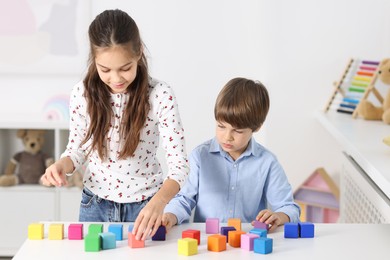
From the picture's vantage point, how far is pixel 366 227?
1.78m

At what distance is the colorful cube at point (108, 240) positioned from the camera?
1.57 meters

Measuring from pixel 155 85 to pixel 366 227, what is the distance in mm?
655

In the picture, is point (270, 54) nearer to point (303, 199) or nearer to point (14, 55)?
point (303, 199)

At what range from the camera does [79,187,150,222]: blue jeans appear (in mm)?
2043

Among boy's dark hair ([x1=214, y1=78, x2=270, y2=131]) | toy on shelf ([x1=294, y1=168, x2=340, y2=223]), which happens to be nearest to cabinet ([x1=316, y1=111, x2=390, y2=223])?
toy on shelf ([x1=294, y1=168, x2=340, y2=223])

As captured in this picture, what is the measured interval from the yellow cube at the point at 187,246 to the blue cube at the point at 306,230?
10.9 inches

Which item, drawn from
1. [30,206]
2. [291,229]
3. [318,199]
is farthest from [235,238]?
[30,206]

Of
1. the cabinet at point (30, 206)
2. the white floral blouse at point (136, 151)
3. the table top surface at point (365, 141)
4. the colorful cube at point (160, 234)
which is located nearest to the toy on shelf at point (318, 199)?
the table top surface at point (365, 141)

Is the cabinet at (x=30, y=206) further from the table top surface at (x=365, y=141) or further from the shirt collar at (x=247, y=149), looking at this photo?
the shirt collar at (x=247, y=149)

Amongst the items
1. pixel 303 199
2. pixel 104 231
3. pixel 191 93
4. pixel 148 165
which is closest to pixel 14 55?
pixel 191 93

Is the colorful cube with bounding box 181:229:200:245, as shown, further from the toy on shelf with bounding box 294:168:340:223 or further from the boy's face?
the toy on shelf with bounding box 294:168:340:223

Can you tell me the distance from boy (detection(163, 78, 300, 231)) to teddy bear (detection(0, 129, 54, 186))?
182 centimetres

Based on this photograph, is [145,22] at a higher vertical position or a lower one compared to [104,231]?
higher

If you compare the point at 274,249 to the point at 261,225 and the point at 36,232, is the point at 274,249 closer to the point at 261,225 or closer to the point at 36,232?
the point at 261,225
